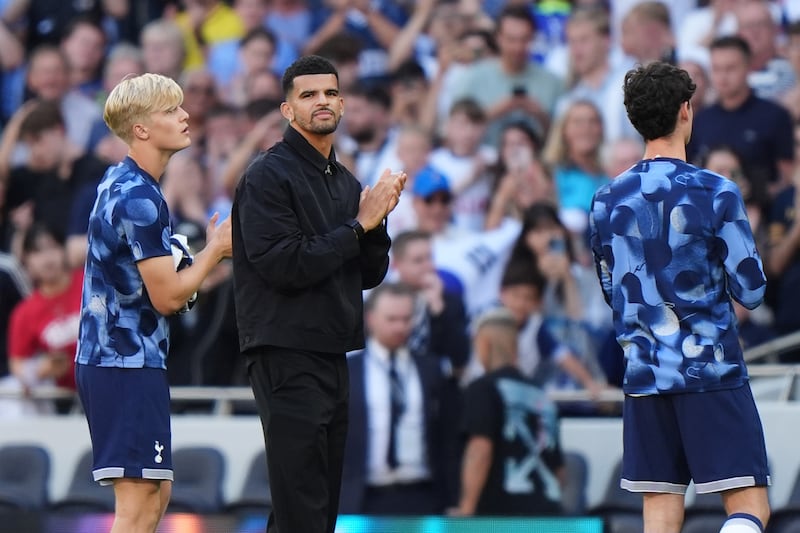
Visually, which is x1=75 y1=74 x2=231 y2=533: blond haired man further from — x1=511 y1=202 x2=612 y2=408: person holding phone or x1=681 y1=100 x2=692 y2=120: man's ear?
x1=511 y1=202 x2=612 y2=408: person holding phone

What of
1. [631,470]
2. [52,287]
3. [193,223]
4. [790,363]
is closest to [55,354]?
[52,287]

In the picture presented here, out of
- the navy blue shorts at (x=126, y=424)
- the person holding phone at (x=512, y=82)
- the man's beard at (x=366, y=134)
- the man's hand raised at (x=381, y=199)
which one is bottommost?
the navy blue shorts at (x=126, y=424)

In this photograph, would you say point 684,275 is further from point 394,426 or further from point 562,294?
point 562,294

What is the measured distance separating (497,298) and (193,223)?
211 cm

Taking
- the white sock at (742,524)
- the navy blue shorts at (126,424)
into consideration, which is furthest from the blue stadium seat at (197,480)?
the white sock at (742,524)

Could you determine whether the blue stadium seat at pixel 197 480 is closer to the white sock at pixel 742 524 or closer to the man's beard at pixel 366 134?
the man's beard at pixel 366 134

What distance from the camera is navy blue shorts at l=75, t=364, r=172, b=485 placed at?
517cm

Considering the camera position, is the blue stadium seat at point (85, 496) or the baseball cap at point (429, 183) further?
the baseball cap at point (429, 183)

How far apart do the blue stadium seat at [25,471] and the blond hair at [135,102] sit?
4.48 meters

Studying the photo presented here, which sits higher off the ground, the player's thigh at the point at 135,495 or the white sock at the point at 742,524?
the player's thigh at the point at 135,495

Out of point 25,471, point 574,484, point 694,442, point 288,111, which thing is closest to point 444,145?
point 574,484

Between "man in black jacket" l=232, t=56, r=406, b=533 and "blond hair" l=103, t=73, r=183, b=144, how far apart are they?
1.31ft

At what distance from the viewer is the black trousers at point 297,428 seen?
527 centimetres

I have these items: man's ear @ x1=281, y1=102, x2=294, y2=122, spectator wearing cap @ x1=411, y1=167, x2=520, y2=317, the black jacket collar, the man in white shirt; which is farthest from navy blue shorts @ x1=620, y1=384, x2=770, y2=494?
spectator wearing cap @ x1=411, y1=167, x2=520, y2=317
